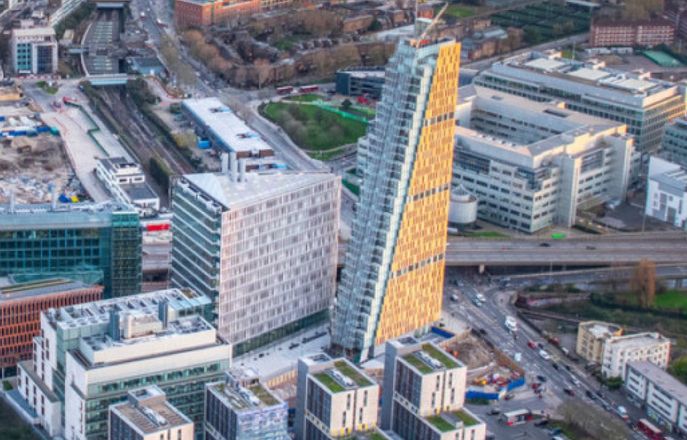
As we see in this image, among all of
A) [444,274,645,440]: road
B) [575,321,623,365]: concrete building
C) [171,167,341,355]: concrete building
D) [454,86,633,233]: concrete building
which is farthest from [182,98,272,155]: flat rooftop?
[575,321,623,365]: concrete building

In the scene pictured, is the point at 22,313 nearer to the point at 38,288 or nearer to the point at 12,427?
A: the point at 38,288

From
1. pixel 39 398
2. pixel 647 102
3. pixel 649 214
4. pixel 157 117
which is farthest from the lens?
pixel 157 117

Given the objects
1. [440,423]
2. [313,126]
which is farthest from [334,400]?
[313,126]

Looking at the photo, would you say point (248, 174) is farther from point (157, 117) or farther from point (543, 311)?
point (157, 117)

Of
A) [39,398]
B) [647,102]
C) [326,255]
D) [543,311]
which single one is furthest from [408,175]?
[647,102]

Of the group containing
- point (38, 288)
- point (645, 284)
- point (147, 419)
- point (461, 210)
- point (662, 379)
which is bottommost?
point (662, 379)

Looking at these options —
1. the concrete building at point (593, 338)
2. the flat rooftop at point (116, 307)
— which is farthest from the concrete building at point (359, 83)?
the flat rooftop at point (116, 307)

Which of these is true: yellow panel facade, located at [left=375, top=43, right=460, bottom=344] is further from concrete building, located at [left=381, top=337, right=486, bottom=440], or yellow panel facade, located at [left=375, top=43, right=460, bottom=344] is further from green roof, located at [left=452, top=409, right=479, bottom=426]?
green roof, located at [left=452, top=409, right=479, bottom=426]
